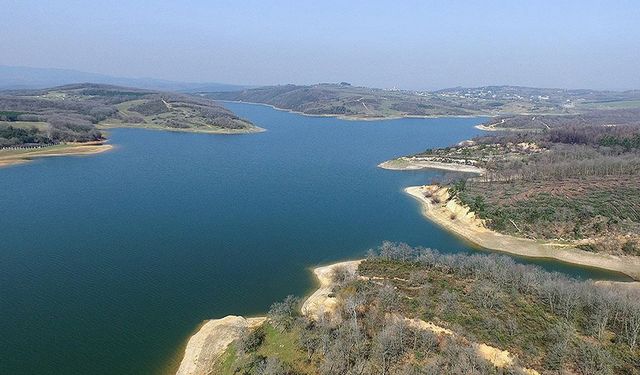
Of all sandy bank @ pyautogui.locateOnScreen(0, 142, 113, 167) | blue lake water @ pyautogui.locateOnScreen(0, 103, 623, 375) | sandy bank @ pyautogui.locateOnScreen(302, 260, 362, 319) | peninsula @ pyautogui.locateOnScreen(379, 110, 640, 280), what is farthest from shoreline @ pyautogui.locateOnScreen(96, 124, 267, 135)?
sandy bank @ pyautogui.locateOnScreen(302, 260, 362, 319)

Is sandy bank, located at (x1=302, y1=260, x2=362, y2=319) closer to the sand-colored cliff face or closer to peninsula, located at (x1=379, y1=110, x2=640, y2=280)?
the sand-colored cliff face

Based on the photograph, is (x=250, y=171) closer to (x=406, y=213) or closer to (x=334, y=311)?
(x=406, y=213)

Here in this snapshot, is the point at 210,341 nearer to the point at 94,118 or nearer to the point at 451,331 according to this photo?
the point at 451,331

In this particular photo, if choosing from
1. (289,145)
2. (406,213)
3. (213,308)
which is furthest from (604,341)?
(289,145)

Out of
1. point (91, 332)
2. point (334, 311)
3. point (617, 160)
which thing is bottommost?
point (91, 332)

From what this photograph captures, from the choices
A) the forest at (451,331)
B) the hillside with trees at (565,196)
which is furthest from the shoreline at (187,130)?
the forest at (451,331)
